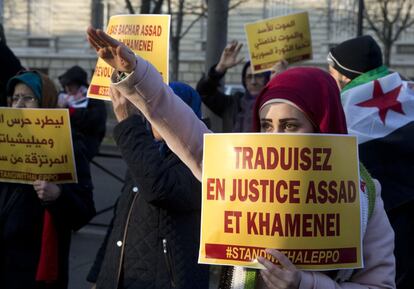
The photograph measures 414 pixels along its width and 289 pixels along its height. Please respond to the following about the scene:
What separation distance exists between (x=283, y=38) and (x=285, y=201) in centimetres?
435

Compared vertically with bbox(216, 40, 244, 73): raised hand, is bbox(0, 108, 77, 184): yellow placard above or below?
above

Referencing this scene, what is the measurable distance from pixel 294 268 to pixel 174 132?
2.15ft

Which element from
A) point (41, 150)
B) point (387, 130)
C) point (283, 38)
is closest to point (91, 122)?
point (283, 38)

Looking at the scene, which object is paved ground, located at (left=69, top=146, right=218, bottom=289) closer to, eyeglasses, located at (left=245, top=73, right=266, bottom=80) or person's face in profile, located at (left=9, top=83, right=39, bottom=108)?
eyeglasses, located at (left=245, top=73, right=266, bottom=80)

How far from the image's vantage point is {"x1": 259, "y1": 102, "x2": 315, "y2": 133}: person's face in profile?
2.37m

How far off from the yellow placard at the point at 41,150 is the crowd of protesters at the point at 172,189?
56mm

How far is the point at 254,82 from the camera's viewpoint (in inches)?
251

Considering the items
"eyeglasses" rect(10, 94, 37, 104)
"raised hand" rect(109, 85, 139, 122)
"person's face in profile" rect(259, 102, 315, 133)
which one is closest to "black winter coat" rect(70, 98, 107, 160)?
"eyeglasses" rect(10, 94, 37, 104)

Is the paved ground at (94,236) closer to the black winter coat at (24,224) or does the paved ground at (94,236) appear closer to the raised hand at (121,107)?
the black winter coat at (24,224)

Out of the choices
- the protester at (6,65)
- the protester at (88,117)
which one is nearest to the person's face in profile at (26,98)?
the protester at (6,65)

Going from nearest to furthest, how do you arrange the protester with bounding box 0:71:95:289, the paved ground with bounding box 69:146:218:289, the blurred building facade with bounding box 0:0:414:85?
the protester with bounding box 0:71:95:289 → the paved ground with bounding box 69:146:218:289 → the blurred building facade with bounding box 0:0:414:85

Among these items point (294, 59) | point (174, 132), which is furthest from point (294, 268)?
point (294, 59)

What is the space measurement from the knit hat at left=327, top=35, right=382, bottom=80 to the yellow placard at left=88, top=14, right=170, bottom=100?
3.09ft

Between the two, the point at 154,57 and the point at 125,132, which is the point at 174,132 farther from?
the point at 154,57
